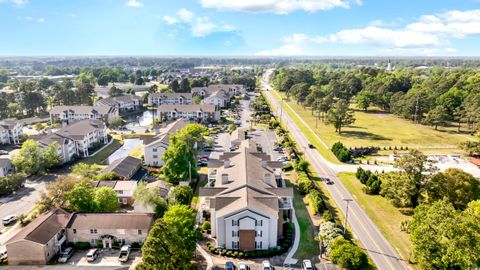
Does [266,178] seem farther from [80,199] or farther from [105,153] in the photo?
[105,153]

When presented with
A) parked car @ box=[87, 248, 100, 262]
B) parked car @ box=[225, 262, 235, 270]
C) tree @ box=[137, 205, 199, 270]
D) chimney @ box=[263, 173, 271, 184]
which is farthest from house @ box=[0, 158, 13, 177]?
parked car @ box=[225, 262, 235, 270]

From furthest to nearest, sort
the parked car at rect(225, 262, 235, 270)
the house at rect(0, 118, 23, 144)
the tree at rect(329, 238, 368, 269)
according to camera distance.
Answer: the house at rect(0, 118, 23, 144)
the parked car at rect(225, 262, 235, 270)
the tree at rect(329, 238, 368, 269)

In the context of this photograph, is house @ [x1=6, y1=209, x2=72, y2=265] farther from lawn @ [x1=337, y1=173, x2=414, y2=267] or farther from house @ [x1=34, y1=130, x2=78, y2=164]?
lawn @ [x1=337, y1=173, x2=414, y2=267]

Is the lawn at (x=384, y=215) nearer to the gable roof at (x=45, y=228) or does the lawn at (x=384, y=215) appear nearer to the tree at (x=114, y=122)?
the gable roof at (x=45, y=228)

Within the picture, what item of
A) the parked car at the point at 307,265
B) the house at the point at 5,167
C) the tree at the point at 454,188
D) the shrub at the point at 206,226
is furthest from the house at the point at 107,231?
the tree at the point at 454,188

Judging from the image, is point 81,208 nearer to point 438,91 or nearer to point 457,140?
point 457,140

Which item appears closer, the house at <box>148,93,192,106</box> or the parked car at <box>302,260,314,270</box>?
the parked car at <box>302,260,314,270</box>
